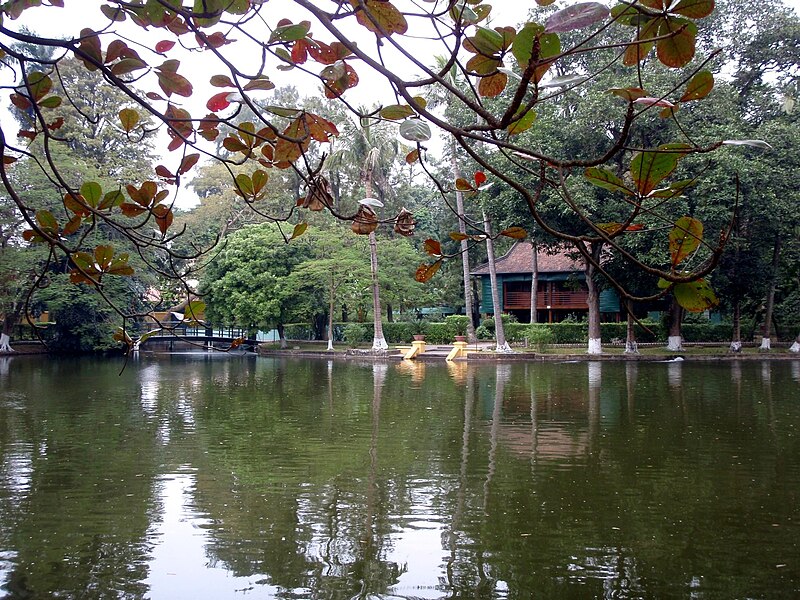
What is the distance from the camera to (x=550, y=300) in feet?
86.6

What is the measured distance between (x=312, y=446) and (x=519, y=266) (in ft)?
66.2

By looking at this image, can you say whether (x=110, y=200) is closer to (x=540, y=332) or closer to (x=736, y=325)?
(x=540, y=332)

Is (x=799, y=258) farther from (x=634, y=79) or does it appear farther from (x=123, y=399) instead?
(x=123, y=399)

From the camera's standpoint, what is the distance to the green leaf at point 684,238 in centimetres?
113

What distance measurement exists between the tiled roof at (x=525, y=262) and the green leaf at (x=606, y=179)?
24191 millimetres

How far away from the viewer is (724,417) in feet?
30.8

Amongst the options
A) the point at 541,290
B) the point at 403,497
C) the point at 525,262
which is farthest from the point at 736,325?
the point at 403,497

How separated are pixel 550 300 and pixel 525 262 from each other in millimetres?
1780

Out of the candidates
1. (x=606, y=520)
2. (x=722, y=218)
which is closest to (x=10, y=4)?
(x=606, y=520)

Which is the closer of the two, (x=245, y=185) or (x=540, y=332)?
(x=245, y=185)

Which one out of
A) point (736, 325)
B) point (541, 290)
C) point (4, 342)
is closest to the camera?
point (736, 325)

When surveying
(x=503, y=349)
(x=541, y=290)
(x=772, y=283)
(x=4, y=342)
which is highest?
(x=541, y=290)

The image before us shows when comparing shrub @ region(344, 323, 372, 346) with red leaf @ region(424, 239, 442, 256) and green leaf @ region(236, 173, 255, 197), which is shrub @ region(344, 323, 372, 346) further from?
red leaf @ region(424, 239, 442, 256)

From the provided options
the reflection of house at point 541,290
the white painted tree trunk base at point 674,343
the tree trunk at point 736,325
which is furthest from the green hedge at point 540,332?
the tree trunk at point 736,325
